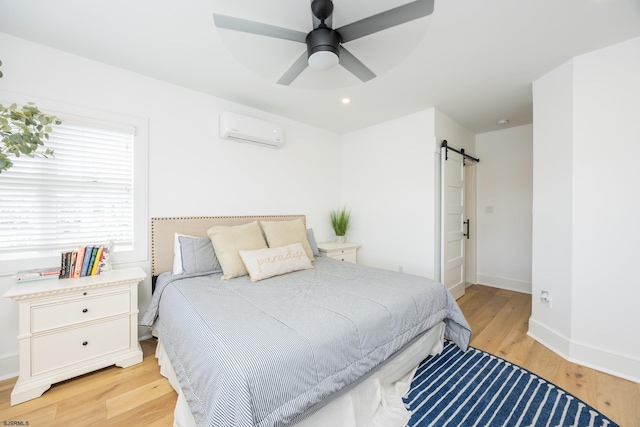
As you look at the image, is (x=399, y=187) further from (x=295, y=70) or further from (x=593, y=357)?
(x=593, y=357)

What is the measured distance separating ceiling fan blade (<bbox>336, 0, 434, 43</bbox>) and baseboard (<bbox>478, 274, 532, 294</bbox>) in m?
4.20

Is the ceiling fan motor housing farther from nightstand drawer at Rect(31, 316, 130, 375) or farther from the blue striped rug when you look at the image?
nightstand drawer at Rect(31, 316, 130, 375)

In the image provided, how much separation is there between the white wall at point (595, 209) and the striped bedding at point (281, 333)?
1.00 m

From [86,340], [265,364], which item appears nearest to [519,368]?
[265,364]

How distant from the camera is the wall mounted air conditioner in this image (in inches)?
110

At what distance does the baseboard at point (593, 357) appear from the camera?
1935 mm

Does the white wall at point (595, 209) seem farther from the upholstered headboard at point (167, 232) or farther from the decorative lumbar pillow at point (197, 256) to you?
the upholstered headboard at point (167, 232)

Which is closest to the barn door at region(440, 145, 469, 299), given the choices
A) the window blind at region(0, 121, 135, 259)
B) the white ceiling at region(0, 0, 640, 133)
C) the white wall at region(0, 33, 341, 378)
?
the white ceiling at region(0, 0, 640, 133)

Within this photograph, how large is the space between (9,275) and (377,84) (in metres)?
3.40

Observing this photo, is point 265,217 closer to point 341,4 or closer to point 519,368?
point 341,4

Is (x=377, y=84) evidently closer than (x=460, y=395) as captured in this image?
No

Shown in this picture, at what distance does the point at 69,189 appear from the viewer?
2139 mm

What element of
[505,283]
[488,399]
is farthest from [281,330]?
[505,283]

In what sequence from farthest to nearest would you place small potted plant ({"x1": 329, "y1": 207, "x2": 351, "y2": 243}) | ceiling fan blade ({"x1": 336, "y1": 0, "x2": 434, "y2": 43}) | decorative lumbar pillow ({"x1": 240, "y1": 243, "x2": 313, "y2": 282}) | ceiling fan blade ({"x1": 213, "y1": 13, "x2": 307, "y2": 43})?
1. small potted plant ({"x1": 329, "y1": 207, "x2": 351, "y2": 243})
2. decorative lumbar pillow ({"x1": 240, "y1": 243, "x2": 313, "y2": 282})
3. ceiling fan blade ({"x1": 213, "y1": 13, "x2": 307, "y2": 43})
4. ceiling fan blade ({"x1": 336, "y1": 0, "x2": 434, "y2": 43})
